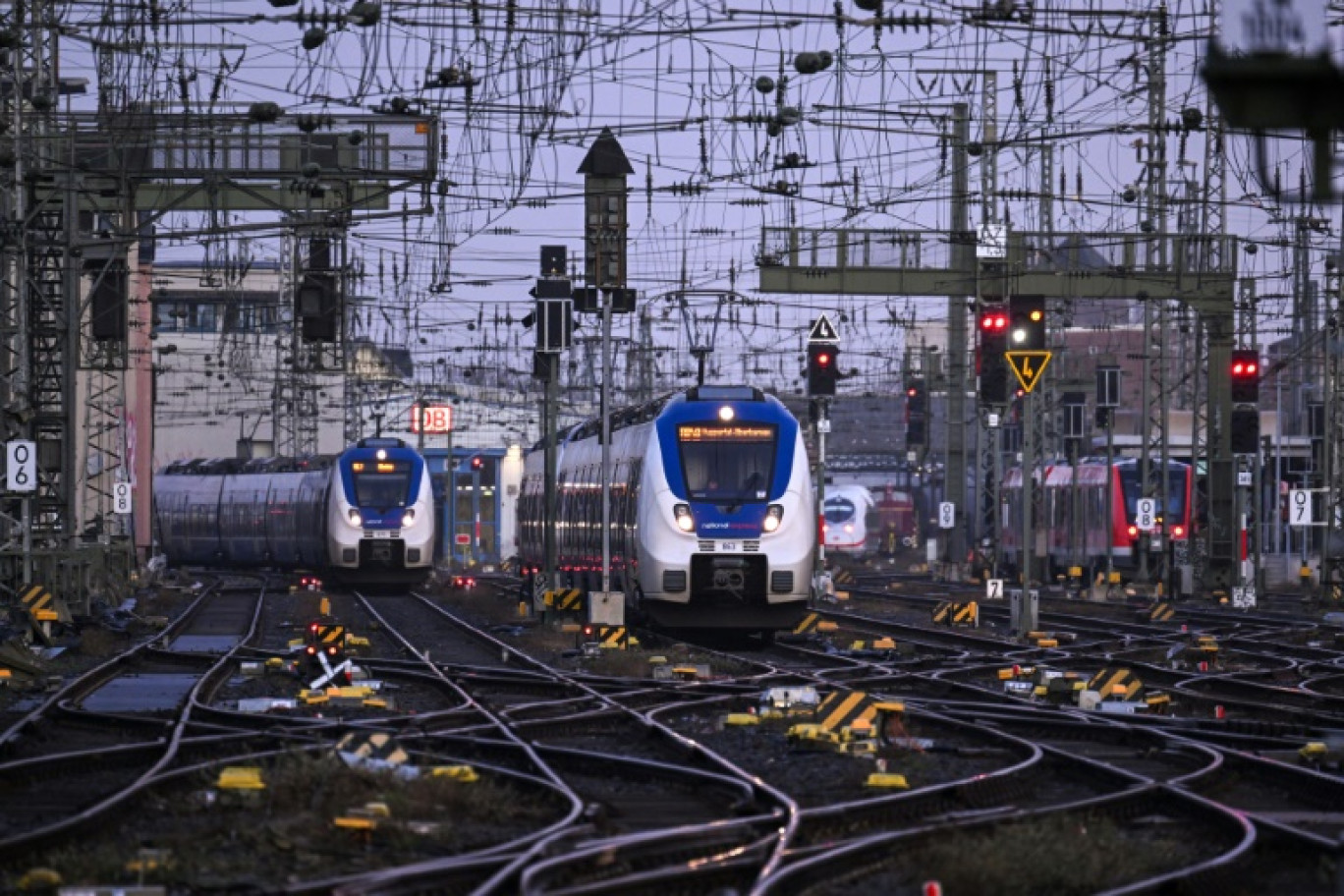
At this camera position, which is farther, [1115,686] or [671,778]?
[1115,686]

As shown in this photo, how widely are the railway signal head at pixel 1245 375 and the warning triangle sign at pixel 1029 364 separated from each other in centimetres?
1435

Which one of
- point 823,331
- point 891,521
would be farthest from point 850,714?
point 891,521

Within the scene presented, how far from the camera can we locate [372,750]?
48.9 feet

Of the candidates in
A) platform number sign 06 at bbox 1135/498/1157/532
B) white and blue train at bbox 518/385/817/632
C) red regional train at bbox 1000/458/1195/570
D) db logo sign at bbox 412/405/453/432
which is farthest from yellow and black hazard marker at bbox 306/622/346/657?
db logo sign at bbox 412/405/453/432

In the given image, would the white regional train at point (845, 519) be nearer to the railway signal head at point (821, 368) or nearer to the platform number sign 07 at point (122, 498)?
the platform number sign 07 at point (122, 498)

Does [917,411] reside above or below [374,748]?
above

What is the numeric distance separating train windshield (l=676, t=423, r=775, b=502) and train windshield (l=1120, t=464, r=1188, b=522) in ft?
108

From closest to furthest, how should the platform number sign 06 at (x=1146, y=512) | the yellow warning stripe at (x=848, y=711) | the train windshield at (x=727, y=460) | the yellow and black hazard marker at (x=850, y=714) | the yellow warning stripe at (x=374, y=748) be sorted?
1. the yellow warning stripe at (x=374, y=748)
2. the yellow and black hazard marker at (x=850, y=714)
3. the yellow warning stripe at (x=848, y=711)
4. the train windshield at (x=727, y=460)
5. the platform number sign 06 at (x=1146, y=512)

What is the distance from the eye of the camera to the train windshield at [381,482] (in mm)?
50938

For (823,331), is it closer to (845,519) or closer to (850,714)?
(850,714)

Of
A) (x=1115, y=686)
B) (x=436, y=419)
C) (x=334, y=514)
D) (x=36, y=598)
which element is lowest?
(x=1115, y=686)

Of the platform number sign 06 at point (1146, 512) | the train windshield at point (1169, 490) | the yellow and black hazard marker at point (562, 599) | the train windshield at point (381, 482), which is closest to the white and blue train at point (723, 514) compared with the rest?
the yellow and black hazard marker at point (562, 599)

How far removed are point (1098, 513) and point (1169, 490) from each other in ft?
6.52

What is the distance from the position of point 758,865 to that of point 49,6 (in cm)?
2731
